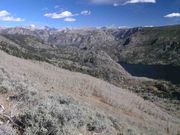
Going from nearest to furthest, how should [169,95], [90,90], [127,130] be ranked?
[127,130], [90,90], [169,95]

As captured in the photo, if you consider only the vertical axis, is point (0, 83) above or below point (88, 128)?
above

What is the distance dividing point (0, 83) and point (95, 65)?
332 ft

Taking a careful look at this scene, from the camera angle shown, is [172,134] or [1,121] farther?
[172,134]

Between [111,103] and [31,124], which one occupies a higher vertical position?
[31,124]

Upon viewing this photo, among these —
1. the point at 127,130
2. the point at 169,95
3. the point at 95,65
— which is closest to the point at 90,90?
the point at 127,130

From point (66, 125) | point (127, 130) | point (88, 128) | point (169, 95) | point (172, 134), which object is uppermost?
point (66, 125)

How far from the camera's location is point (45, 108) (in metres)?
8.91

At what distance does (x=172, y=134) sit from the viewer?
22016 millimetres

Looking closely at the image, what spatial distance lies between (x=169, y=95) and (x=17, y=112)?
224ft

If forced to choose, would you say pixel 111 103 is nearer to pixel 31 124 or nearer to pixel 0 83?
pixel 0 83

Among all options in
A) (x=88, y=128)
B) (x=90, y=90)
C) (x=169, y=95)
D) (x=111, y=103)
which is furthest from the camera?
(x=169, y=95)

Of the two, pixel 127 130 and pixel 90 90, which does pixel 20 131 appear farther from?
pixel 90 90

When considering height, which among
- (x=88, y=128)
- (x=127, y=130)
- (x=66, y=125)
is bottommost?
(x=127, y=130)

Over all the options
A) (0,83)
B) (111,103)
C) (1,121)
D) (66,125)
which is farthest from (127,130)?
(111,103)
